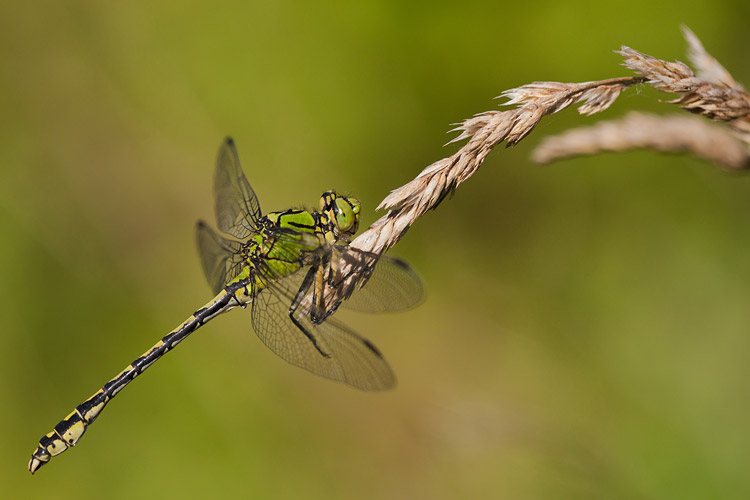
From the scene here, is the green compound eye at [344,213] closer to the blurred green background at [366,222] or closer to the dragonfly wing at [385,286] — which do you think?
the dragonfly wing at [385,286]

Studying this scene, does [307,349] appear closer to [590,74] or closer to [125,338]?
[125,338]

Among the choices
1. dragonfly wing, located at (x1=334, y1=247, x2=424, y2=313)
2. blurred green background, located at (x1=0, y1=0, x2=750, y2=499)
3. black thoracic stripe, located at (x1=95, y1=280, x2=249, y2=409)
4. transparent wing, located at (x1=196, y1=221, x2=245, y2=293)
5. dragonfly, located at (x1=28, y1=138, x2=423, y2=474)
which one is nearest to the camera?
dragonfly wing, located at (x1=334, y1=247, x2=424, y2=313)

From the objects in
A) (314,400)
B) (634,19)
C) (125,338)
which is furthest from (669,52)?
(125,338)

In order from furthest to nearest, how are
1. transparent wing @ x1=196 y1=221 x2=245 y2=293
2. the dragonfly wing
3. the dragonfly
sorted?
transparent wing @ x1=196 y1=221 x2=245 y2=293 → the dragonfly → the dragonfly wing

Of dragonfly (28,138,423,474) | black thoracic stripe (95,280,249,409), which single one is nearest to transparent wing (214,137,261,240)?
dragonfly (28,138,423,474)

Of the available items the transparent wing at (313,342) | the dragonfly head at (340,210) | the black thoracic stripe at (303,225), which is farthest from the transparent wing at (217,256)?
the dragonfly head at (340,210)

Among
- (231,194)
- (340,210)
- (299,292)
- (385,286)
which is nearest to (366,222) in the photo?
(231,194)

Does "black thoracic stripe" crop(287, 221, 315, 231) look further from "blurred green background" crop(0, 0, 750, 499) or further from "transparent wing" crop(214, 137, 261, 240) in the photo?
"blurred green background" crop(0, 0, 750, 499)

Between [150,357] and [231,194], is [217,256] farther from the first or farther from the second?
[150,357]
